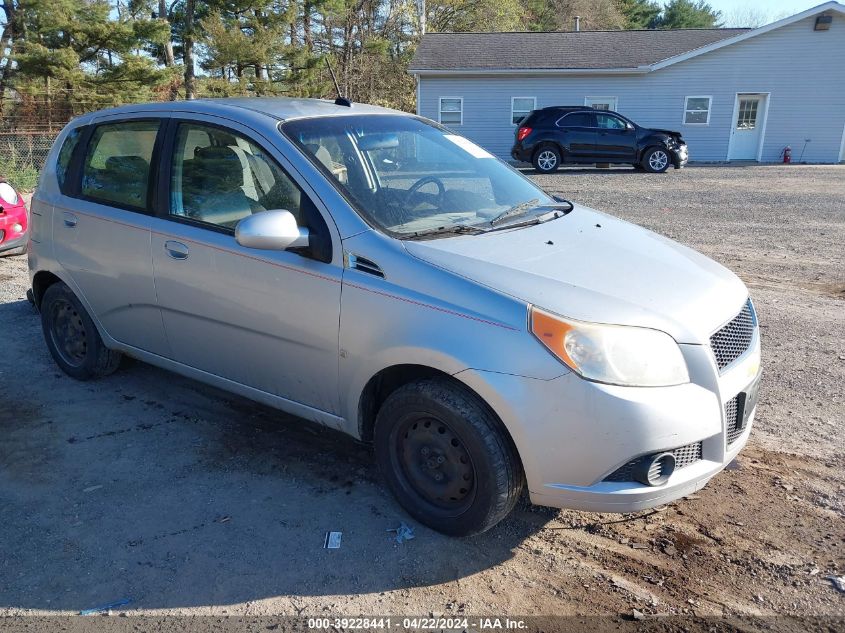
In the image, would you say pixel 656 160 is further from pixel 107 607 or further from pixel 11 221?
pixel 107 607

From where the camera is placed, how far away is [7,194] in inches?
330

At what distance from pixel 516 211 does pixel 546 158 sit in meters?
17.2

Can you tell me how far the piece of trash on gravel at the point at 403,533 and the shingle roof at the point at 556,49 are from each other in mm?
23471

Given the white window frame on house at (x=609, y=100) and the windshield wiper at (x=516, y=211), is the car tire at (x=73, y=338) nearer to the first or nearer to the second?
the windshield wiper at (x=516, y=211)

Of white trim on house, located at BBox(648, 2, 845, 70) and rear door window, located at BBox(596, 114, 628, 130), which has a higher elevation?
white trim on house, located at BBox(648, 2, 845, 70)

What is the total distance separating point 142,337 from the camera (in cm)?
432

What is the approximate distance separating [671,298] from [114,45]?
25.4 metres

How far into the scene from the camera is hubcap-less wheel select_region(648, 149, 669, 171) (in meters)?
20.0

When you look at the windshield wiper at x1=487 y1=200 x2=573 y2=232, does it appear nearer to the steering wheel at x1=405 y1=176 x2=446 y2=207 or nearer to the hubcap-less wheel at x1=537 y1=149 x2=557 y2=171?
the steering wheel at x1=405 y1=176 x2=446 y2=207

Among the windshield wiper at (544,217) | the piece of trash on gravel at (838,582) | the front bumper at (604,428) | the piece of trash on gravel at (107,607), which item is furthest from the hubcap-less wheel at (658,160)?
the piece of trash on gravel at (107,607)

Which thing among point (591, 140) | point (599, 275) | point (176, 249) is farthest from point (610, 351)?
point (591, 140)

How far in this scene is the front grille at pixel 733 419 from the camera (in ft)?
9.68

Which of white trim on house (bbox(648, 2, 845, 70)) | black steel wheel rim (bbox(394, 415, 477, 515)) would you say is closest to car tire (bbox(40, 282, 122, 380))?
black steel wheel rim (bbox(394, 415, 477, 515))

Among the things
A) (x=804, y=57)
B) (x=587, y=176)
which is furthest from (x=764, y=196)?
(x=804, y=57)
